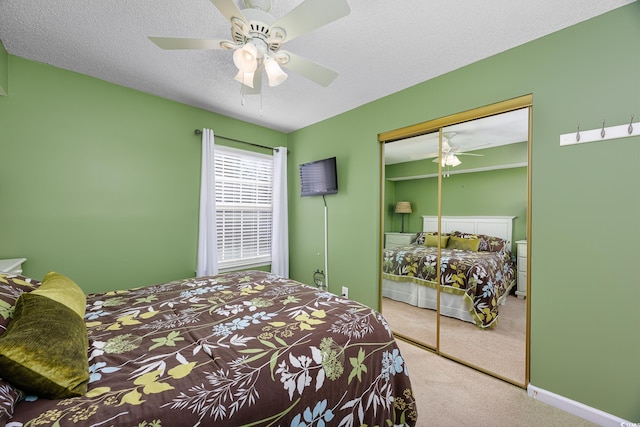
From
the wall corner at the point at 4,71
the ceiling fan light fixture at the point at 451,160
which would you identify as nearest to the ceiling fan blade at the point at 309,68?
the ceiling fan light fixture at the point at 451,160

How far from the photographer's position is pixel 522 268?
2.05 metres

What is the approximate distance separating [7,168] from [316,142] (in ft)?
10.1

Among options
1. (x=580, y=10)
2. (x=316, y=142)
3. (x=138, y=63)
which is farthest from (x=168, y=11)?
(x=580, y=10)

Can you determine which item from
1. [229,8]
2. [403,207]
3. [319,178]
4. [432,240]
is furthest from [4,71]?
[432,240]

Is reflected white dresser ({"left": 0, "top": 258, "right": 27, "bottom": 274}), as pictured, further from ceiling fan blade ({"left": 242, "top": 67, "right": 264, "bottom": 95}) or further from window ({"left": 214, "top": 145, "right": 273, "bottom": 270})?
ceiling fan blade ({"left": 242, "top": 67, "right": 264, "bottom": 95})

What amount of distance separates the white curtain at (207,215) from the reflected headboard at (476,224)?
8.16ft

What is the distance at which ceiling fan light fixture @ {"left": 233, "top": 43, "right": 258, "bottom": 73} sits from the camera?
1.52m

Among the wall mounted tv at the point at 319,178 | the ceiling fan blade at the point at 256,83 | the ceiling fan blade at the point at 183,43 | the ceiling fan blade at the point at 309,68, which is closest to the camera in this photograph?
the ceiling fan blade at the point at 183,43

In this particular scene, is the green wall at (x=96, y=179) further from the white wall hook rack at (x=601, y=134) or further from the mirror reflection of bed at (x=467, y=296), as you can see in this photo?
the white wall hook rack at (x=601, y=134)

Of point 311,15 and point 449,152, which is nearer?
point 311,15

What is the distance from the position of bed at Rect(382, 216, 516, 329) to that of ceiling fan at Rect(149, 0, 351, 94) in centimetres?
181

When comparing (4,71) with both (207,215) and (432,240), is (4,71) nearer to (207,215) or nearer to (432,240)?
(207,215)

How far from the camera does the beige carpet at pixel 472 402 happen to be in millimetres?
1674

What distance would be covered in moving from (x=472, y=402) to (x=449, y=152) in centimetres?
207
